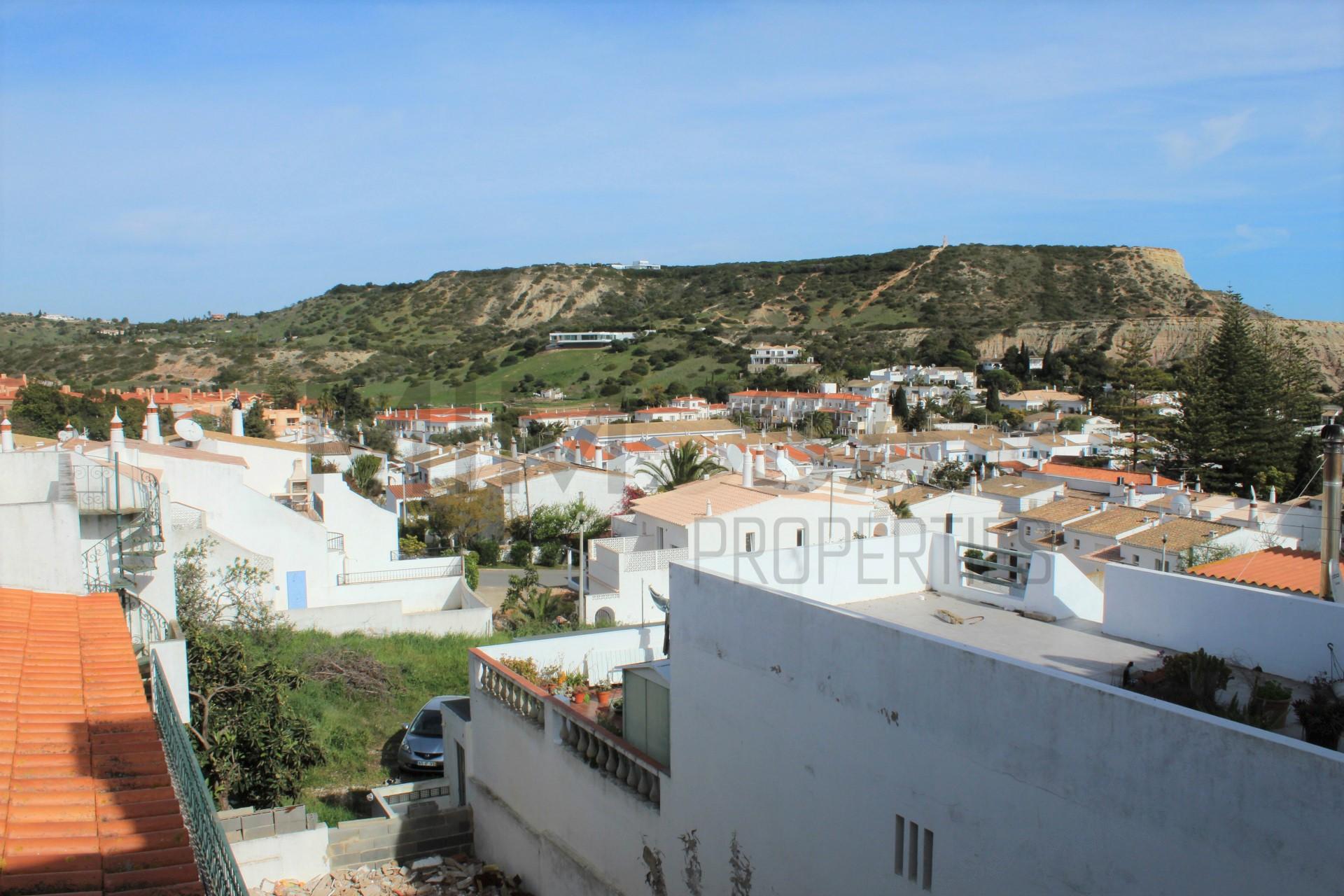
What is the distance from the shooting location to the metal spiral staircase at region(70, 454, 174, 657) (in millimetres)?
9992

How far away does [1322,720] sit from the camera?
5340mm

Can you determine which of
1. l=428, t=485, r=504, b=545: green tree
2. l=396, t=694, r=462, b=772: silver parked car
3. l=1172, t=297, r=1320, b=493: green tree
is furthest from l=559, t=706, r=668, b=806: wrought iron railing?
l=1172, t=297, r=1320, b=493: green tree

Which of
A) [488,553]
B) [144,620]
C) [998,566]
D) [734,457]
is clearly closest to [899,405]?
[734,457]

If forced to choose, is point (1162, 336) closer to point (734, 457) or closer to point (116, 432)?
point (734, 457)

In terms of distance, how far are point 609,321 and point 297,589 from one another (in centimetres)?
10362

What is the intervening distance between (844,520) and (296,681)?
38.9 ft

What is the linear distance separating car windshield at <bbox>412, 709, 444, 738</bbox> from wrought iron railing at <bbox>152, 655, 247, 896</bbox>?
8.61 metres

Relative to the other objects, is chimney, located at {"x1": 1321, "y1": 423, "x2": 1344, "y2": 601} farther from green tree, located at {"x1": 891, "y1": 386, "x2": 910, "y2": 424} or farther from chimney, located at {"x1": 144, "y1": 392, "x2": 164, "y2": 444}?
green tree, located at {"x1": 891, "y1": 386, "x2": 910, "y2": 424}

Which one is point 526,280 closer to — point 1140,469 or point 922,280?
point 922,280

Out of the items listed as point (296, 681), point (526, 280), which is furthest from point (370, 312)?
point (296, 681)

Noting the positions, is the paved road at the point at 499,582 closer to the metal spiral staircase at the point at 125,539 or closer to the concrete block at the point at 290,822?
the concrete block at the point at 290,822

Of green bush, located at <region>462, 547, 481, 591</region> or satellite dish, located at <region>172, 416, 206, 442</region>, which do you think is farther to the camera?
green bush, located at <region>462, 547, 481, 591</region>

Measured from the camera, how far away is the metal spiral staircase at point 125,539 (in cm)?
999

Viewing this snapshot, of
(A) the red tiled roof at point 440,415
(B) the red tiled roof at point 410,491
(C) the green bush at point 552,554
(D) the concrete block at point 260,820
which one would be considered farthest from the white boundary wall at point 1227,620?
(A) the red tiled roof at point 440,415
